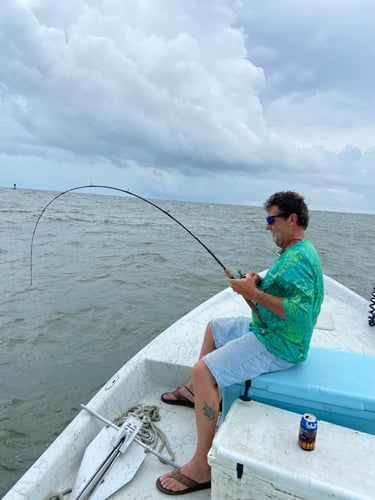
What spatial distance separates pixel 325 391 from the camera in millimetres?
1887

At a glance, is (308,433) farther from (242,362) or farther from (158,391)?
(158,391)

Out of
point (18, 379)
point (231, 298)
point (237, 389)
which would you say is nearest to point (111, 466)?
point (237, 389)

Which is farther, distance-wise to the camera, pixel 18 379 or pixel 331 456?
pixel 18 379

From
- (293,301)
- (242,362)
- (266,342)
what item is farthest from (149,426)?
(293,301)

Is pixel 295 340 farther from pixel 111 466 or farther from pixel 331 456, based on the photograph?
pixel 111 466

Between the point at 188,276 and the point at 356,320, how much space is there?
5.10m

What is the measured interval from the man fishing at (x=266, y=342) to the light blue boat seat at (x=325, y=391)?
9 centimetres

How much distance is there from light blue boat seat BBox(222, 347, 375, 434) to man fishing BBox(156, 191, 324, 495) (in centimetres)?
9

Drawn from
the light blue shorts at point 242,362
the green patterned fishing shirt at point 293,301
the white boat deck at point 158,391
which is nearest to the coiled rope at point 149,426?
the white boat deck at point 158,391

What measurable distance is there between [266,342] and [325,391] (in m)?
0.40

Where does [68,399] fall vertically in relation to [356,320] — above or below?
below

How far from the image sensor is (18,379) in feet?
14.0

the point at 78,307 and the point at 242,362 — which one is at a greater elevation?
the point at 242,362

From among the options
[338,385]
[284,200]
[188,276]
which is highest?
[284,200]
